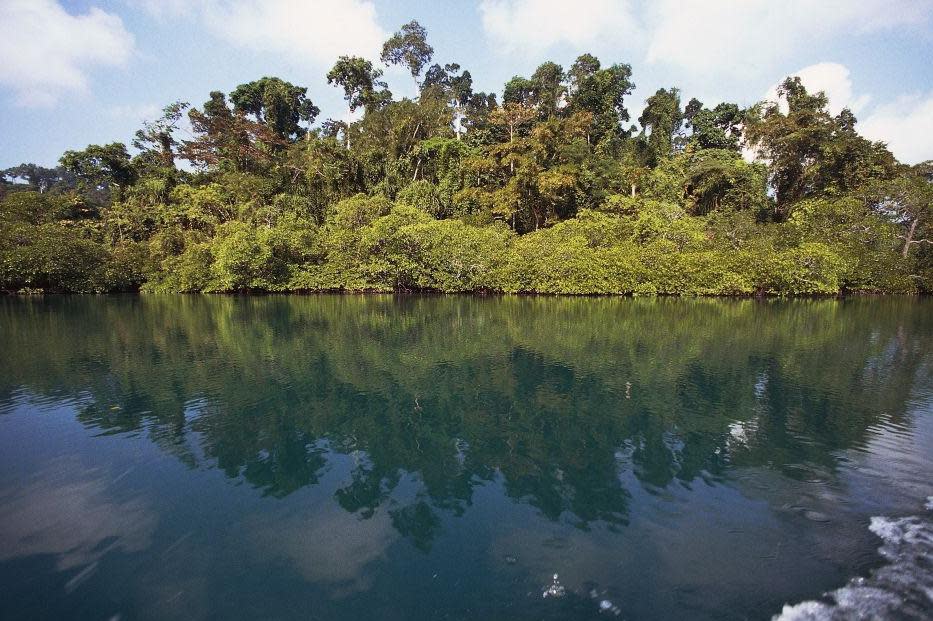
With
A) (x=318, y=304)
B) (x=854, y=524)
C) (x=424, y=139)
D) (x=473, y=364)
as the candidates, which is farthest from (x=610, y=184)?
(x=854, y=524)

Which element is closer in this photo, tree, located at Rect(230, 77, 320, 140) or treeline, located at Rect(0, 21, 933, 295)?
treeline, located at Rect(0, 21, 933, 295)

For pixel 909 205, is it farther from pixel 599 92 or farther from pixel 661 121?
pixel 599 92

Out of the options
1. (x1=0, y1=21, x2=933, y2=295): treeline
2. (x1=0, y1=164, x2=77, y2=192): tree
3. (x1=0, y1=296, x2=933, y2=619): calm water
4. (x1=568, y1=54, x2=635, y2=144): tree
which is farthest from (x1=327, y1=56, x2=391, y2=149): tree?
(x1=0, y1=164, x2=77, y2=192): tree

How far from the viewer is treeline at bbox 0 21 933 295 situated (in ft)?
113

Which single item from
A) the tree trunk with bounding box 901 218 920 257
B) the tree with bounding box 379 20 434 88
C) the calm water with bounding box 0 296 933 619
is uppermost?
the tree with bounding box 379 20 434 88

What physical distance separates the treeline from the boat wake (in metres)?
30.2

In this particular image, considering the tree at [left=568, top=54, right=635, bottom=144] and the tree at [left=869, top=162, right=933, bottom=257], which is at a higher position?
the tree at [left=568, top=54, right=635, bottom=144]

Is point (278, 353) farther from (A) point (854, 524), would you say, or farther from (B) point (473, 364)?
(A) point (854, 524)

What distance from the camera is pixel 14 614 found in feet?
14.3

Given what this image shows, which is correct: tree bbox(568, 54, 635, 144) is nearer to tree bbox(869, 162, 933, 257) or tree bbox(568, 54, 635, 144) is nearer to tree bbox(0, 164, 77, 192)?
tree bbox(869, 162, 933, 257)

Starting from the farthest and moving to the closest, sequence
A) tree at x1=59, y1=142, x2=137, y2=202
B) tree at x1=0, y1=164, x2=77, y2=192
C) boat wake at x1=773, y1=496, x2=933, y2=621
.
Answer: tree at x1=0, y1=164, x2=77, y2=192, tree at x1=59, y1=142, x2=137, y2=202, boat wake at x1=773, y1=496, x2=933, y2=621

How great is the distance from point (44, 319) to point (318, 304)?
527 inches

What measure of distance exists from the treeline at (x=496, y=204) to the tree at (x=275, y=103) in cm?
21

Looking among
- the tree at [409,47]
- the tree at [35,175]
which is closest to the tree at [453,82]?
the tree at [409,47]
